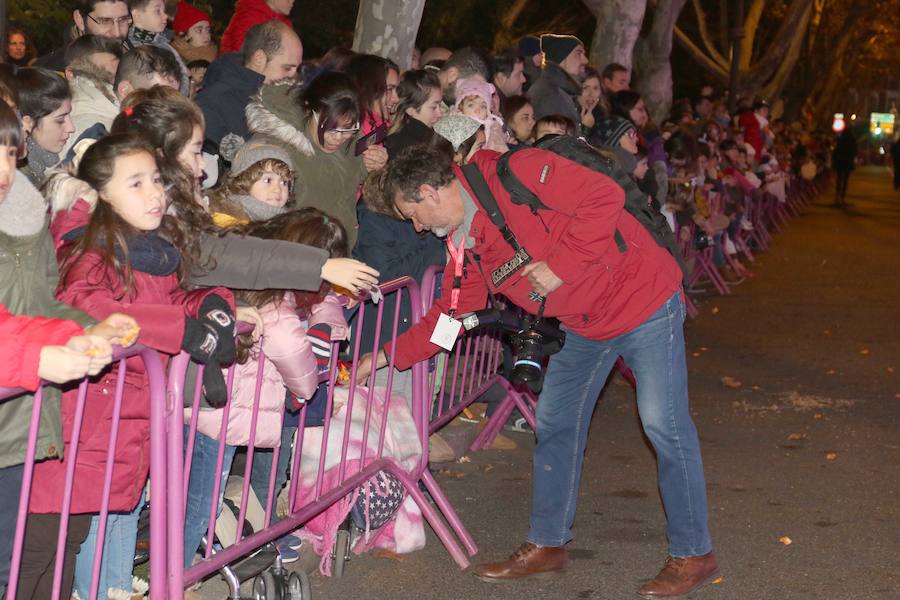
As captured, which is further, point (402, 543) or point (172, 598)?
point (402, 543)

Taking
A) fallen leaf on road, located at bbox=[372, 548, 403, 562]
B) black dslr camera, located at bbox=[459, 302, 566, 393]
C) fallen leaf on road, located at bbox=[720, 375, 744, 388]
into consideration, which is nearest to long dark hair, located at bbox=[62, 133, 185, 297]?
black dslr camera, located at bbox=[459, 302, 566, 393]

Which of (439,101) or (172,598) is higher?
(439,101)

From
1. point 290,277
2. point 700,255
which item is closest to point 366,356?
point 290,277

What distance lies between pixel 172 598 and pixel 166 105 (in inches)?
74.8

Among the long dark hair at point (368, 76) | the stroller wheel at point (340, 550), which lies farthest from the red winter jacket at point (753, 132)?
the stroller wheel at point (340, 550)

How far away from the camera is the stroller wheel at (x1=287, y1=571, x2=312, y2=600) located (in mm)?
5203

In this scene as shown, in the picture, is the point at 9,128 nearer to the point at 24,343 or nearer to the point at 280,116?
the point at 24,343

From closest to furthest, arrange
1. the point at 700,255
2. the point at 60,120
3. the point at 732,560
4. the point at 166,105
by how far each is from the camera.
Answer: the point at 166,105
the point at 60,120
the point at 732,560
the point at 700,255

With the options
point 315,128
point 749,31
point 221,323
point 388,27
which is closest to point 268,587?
point 221,323

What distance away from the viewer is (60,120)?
558cm

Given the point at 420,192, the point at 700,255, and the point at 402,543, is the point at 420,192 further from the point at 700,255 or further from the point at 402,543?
the point at 700,255

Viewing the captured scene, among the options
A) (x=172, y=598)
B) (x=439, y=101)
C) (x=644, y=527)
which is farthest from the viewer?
(x=439, y=101)

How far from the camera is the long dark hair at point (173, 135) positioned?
15.0 ft

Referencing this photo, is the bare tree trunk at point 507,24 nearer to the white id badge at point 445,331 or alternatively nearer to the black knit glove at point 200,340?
the white id badge at point 445,331
